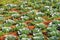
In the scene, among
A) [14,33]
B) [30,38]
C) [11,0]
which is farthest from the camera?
[11,0]

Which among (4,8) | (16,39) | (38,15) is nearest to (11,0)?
(4,8)

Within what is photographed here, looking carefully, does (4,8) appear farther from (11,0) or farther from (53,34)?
(53,34)

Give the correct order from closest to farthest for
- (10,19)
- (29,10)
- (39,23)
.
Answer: (39,23)
(10,19)
(29,10)

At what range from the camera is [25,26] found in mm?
12430

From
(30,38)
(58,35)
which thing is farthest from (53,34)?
(30,38)

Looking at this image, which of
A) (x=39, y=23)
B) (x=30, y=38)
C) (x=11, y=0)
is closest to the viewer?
(x=30, y=38)

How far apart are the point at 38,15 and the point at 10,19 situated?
5.47ft

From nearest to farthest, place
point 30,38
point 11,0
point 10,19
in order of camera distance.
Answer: point 30,38 → point 10,19 → point 11,0

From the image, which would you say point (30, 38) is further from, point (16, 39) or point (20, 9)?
point (20, 9)

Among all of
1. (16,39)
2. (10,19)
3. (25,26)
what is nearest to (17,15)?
(10,19)

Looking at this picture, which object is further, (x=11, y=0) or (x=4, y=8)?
(x=11, y=0)

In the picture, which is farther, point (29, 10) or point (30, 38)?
point (29, 10)

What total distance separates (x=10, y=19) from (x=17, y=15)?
70 centimetres

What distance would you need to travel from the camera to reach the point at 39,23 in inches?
498
